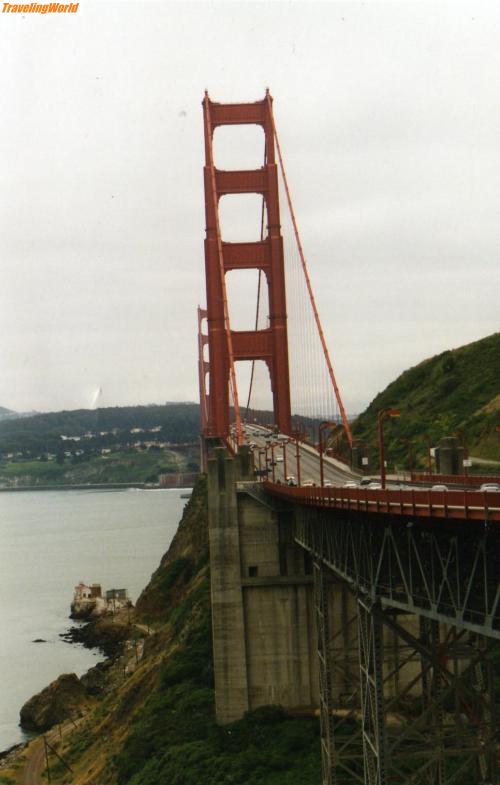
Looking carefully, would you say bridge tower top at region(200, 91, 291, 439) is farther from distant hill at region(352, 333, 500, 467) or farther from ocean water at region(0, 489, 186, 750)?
ocean water at region(0, 489, 186, 750)

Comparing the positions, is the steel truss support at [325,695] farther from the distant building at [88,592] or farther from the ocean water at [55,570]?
the distant building at [88,592]

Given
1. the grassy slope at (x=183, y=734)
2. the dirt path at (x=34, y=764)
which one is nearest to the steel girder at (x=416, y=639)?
the grassy slope at (x=183, y=734)

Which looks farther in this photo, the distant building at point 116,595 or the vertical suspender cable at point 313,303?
the distant building at point 116,595

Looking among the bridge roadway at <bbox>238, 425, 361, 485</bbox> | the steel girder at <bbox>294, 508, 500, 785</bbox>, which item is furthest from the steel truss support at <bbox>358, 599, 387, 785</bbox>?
the bridge roadway at <bbox>238, 425, 361, 485</bbox>

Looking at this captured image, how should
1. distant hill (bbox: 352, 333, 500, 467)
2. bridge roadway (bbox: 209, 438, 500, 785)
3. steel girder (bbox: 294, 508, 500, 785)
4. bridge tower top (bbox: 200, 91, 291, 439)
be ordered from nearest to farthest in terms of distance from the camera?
steel girder (bbox: 294, 508, 500, 785) < bridge roadway (bbox: 209, 438, 500, 785) < distant hill (bbox: 352, 333, 500, 467) < bridge tower top (bbox: 200, 91, 291, 439)

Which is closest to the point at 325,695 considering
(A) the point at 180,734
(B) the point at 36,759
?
(A) the point at 180,734

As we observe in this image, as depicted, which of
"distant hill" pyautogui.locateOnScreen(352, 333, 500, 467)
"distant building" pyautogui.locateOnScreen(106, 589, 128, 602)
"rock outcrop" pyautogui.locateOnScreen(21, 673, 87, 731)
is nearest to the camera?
"distant hill" pyautogui.locateOnScreen(352, 333, 500, 467)

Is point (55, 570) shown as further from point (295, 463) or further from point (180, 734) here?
point (180, 734)

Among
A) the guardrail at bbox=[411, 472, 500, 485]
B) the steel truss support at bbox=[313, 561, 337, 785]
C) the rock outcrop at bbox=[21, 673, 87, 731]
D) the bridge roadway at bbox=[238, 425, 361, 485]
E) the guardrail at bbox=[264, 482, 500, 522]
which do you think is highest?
the bridge roadway at bbox=[238, 425, 361, 485]
